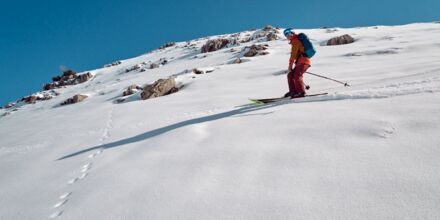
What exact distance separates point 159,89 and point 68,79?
42.0 metres

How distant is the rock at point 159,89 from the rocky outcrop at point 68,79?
3509 cm

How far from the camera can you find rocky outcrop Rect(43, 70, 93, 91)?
48709 mm

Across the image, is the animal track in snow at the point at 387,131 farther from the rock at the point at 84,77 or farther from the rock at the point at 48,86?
the rock at the point at 48,86

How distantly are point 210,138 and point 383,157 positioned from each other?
3.33 metres

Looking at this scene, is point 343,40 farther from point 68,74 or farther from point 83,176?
point 68,74

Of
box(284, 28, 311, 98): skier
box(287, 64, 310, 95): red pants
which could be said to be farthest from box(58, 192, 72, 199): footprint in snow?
box(287, 64, 310, 95): red pants

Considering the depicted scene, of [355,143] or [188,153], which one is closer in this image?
[355,143]

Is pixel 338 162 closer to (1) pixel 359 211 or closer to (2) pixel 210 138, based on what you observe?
(1) pixel 359 211

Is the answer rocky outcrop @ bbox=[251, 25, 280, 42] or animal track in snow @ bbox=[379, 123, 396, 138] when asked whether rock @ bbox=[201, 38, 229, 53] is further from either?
animal track in snow @ bbox=[379, 123, 396, 138]

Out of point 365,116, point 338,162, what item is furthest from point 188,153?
point 365,116

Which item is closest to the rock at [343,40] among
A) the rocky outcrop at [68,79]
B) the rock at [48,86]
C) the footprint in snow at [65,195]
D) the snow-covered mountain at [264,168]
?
the snow-covered mountain at [264,168]

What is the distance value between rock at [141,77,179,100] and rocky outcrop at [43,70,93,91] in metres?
35.1

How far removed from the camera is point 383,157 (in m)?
3.63

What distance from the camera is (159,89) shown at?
17.4m
